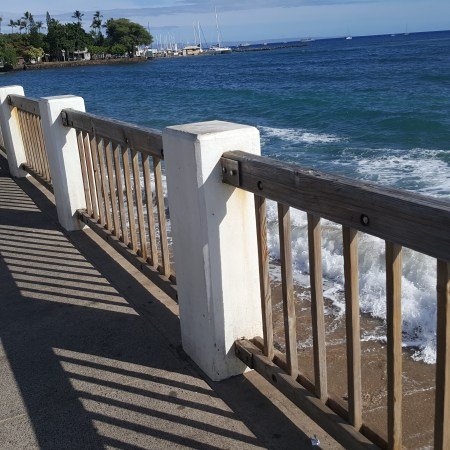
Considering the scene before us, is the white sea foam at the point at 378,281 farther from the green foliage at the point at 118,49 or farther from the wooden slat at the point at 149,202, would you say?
the green foliage at the point at 118,49

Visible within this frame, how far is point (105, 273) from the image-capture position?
4574 mm

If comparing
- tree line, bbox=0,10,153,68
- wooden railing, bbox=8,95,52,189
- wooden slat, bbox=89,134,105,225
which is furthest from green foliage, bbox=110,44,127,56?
wooden slat, bbox=89,134,105,225

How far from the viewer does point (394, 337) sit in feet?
6.70

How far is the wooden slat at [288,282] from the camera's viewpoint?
2537mm

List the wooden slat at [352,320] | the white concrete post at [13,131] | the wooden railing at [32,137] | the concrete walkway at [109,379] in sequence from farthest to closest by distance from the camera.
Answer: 1. the white concrete post at [13,131]
2. the wooden railing at [32,137]
3. the concrete walkway at [109,379]
4. the wooden slat at [352,320]

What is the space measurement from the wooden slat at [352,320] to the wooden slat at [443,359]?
15.9 inches

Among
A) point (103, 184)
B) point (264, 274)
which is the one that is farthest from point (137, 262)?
point (264, 274)

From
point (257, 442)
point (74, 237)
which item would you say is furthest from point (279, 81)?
point (257, 442)

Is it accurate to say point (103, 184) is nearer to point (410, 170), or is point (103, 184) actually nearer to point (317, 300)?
point (317, 300)

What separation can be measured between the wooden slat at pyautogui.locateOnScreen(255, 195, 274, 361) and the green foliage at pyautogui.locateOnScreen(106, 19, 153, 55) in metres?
149

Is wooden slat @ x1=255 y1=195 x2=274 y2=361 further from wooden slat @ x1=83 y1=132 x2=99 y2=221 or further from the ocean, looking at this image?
wooden slat @ x1=83 y1=132 x2=99 y2=221

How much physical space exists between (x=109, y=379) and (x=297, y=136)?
18.6 meters

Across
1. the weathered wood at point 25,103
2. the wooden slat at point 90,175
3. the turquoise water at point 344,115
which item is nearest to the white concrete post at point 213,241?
the wooden slat at point 90,175

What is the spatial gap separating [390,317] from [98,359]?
6.10 ft
